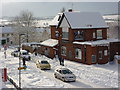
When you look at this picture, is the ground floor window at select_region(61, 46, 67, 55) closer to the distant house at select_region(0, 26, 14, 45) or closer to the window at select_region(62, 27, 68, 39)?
the window at select_region(62, 27, 68, 39)

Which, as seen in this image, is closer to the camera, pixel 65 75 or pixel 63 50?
pixel 65 75

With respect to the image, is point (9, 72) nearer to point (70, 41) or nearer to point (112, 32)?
point (70, 41)

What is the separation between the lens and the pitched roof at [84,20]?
45634mm

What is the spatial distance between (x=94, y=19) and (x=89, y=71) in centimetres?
1528

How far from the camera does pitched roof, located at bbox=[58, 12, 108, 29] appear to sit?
150 feet

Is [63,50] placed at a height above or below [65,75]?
above

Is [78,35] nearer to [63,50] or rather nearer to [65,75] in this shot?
[63,50]

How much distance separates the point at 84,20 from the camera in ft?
155

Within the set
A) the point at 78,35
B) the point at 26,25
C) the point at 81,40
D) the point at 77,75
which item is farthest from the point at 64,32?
the point at 26,25

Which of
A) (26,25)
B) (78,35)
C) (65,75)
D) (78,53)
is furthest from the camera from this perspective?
(26,25)

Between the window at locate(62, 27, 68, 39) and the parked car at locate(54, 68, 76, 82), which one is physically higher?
the window at locate(62, 27, 68, 39)

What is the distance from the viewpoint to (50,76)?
33000 mm

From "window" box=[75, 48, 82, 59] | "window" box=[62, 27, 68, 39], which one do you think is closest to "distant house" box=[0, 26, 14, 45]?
"window" box=[62, 27, 68, 39]

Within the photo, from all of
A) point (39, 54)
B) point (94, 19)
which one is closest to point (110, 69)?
point (94, 19)
